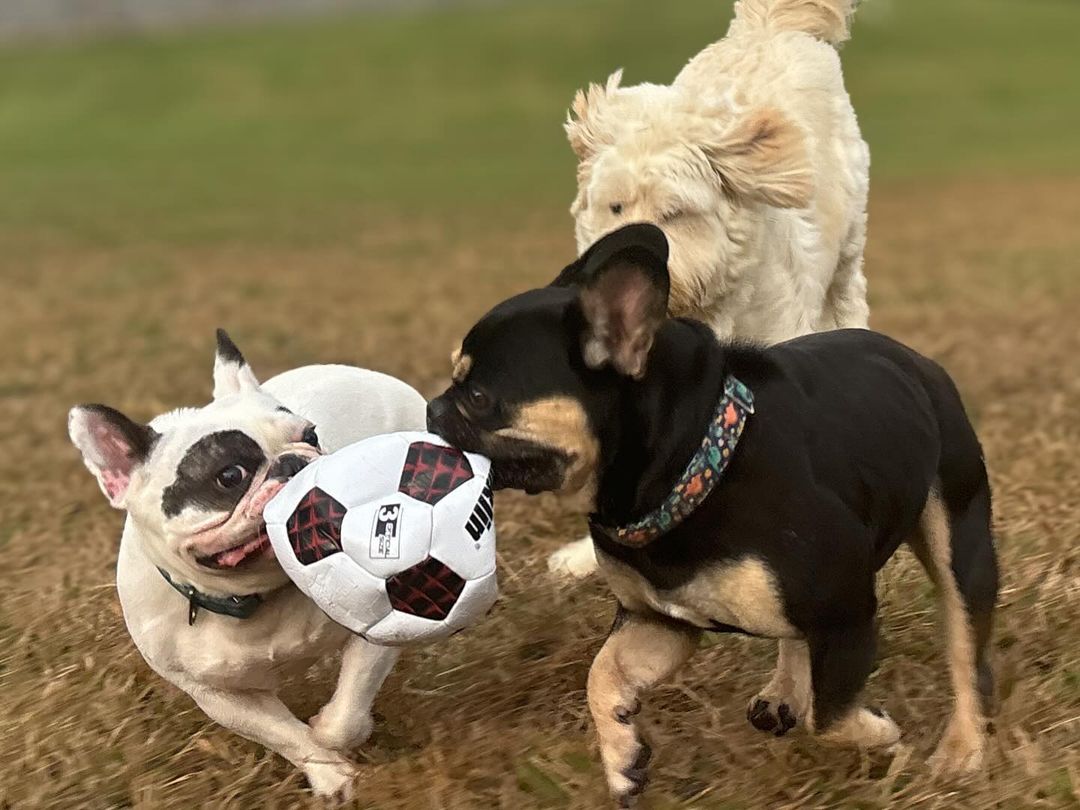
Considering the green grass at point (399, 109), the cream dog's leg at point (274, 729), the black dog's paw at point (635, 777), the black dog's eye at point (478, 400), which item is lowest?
the green grass at point (399, 109)

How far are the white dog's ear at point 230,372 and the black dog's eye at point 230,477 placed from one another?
503 mm

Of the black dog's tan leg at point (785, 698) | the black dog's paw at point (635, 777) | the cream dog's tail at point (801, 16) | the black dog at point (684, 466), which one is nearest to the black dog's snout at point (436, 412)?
the black dog at point (684, 466)

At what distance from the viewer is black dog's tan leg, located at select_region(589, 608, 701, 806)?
9.89ft

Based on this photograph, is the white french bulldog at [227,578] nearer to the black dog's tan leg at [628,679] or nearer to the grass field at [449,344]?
the grass field at [449,344]

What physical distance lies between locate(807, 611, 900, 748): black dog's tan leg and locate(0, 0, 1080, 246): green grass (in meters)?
13.0

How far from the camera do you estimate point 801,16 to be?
552 cm

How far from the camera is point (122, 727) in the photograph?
11.6 ft

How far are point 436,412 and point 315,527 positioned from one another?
36 cm

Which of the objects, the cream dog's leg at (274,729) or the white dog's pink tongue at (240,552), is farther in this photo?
the cream dog's leg at (274,729)

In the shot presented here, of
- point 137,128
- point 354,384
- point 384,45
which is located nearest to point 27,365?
point 354,384

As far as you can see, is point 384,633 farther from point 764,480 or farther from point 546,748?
point 764,480

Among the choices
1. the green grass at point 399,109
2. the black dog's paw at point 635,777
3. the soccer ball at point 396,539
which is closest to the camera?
the soccer ball at point 396,539

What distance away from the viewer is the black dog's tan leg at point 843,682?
2.88 m

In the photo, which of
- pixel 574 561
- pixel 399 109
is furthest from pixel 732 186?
pixel 399 109
